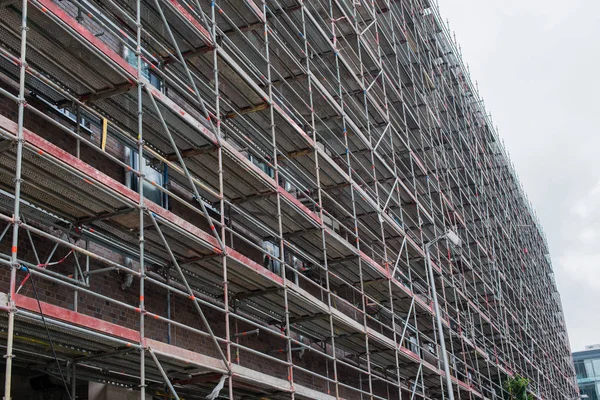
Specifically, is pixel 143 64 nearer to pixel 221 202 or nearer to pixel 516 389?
pixel 221 202

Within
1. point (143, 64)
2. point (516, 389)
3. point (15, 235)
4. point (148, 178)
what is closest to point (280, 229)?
point (148, 178)

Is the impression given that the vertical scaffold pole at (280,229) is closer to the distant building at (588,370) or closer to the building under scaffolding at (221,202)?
the building under scaffolding at (221,202)

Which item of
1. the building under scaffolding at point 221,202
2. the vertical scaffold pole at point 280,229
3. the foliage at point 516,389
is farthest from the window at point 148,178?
the foliage at point 516,389

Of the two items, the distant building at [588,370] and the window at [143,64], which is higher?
the distant building at [588,370]

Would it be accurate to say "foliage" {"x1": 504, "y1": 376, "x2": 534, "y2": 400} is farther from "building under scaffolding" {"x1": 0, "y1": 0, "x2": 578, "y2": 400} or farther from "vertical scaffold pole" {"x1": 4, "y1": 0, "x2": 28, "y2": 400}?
"vertical scaffold pole" {"x1": 4, "y1": 0, "x2": 28, "y2": 400}

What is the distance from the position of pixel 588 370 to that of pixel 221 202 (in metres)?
86.0

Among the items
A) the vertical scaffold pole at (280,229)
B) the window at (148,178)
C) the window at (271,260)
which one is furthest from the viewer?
the window at (271,260)

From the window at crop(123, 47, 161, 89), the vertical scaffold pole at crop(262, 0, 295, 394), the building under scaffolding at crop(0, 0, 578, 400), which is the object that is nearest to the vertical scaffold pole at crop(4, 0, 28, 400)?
the building under scaffolding at crop(0, 0, 578, 400)

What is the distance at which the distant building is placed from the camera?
88.7 metres

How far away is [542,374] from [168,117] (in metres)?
36.3

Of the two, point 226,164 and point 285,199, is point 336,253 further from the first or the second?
point 226,164

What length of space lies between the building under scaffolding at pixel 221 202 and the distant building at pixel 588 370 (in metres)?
61.1

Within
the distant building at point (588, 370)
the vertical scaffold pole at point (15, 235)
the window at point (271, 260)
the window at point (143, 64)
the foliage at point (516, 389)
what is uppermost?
the distant building at point (588, 370)

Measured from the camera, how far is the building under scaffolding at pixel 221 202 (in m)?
10.7
